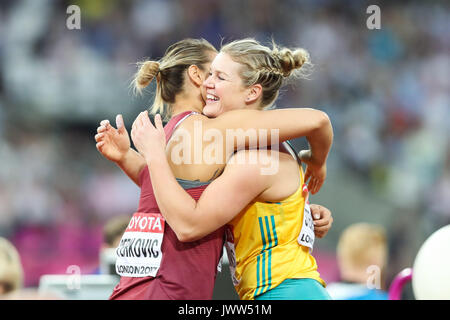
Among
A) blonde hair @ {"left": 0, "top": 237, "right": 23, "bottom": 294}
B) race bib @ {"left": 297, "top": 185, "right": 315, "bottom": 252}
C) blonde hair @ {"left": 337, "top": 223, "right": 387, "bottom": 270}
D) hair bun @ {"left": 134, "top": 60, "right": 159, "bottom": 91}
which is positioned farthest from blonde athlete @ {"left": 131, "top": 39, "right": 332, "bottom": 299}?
blonde hair @ {"left": 337, "top": 223, "right": 387, "bottom": 270}

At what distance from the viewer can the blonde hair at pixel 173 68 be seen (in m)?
2.62

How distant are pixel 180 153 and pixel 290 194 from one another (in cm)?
46

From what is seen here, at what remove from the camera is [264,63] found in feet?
8.05

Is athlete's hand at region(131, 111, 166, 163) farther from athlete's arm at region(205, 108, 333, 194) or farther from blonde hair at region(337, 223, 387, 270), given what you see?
blonde hair at region(337, 223, 387, 270)

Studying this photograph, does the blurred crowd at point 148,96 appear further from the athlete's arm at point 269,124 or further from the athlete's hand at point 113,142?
the athlete's arm at point 269,124

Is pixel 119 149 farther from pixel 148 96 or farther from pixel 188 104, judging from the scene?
pixel 148 96

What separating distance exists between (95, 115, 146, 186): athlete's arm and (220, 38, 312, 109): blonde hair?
591 mm

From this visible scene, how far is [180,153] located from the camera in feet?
7.72

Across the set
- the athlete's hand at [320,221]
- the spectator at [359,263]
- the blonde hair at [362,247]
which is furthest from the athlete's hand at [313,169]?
the blonde hair at [362,247]

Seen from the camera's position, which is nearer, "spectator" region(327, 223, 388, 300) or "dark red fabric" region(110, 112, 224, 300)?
"dark red fabric" region(110, 112, 224, 300)

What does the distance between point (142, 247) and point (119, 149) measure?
0.57m

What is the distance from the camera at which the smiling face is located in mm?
2434

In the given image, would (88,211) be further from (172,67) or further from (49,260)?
(172,67)
